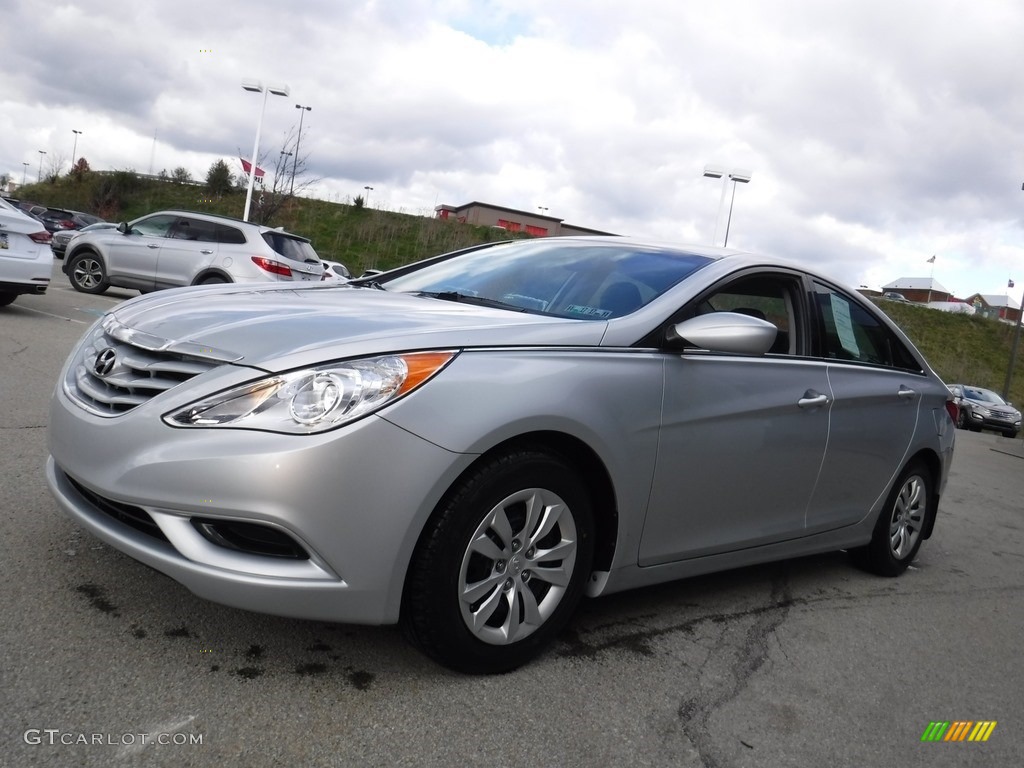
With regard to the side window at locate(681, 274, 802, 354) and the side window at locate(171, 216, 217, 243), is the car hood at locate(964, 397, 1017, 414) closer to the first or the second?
the side window at locate(171, 216, 217, 243)

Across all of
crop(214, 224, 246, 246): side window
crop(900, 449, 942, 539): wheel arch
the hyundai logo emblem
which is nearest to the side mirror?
the hyundai logo emblem

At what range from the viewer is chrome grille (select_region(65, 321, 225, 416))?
2625 mm

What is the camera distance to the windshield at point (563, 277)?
340cm

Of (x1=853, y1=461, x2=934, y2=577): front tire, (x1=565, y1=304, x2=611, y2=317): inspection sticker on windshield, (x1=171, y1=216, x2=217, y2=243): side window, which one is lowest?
(x1=853, y1=461, x2=934, y2=577): front tire

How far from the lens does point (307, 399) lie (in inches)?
96.3

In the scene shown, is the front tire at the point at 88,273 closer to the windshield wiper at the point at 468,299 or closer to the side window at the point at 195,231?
the side window at the point at 195,231

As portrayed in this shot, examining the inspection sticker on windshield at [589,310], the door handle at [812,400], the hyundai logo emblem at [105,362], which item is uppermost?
the inspection sticker on windshield at [589,310]

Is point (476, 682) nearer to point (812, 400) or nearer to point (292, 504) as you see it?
point (292, 504)

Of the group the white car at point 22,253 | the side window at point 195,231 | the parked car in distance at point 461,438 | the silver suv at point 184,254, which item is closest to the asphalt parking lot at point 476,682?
the parked car in distance at point 461,438

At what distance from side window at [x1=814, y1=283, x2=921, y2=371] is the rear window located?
35.7 feet

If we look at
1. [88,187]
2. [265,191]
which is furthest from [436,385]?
[88,187]

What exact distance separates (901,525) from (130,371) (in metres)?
4.01

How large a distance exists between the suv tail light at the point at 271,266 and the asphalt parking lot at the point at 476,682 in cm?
978

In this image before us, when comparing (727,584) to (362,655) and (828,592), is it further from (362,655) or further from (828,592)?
(362,655)
